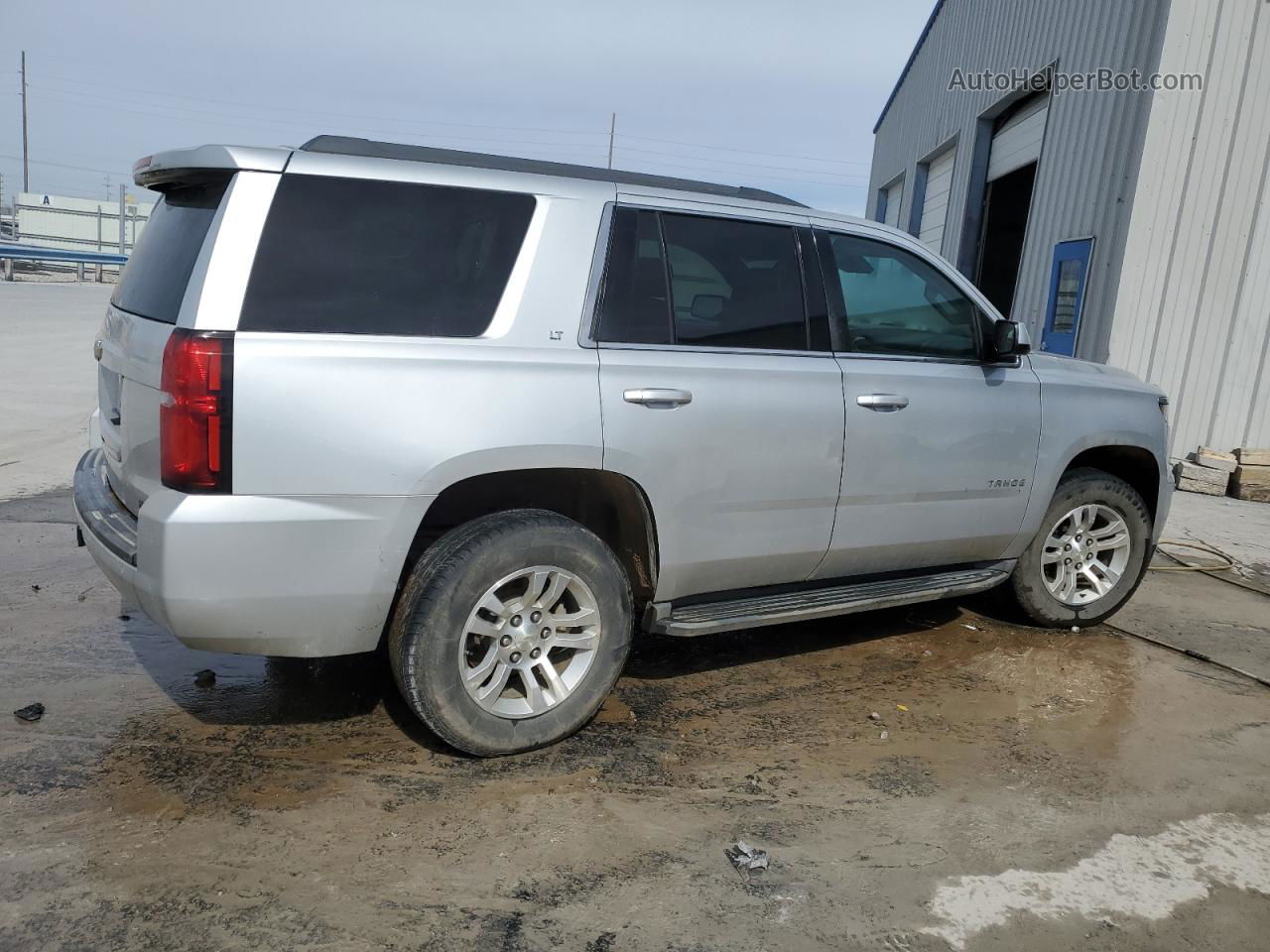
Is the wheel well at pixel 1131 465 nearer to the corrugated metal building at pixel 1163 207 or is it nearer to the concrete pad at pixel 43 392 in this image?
the corrugated metal building at pixel 1163 207

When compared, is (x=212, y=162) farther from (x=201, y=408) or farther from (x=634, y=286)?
(x=634, y=286)

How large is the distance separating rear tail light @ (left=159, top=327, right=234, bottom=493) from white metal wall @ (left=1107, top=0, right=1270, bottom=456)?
841 cm

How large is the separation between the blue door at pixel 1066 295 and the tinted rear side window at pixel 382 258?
7844 millimetres

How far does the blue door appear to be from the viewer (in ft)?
31.7

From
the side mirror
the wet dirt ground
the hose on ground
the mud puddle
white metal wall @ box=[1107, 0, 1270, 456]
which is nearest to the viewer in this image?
the wet dirt ground

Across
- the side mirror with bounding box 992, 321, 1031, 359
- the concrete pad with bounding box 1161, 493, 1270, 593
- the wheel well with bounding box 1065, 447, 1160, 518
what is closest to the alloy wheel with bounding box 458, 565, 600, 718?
the side mirror with bounding box 992, 321, 1031, 359

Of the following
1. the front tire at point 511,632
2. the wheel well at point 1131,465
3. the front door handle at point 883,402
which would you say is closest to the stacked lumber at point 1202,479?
the wheel well at point 1131,465

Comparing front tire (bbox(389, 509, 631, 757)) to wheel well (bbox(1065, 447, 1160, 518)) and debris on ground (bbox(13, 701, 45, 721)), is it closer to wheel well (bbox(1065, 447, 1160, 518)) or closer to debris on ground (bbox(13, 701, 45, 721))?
debris on ground (bbox(13, 701, 45, 721))

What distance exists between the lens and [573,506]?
3682mm

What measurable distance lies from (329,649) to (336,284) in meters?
1.15

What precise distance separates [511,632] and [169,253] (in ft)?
5.59

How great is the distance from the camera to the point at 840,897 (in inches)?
108

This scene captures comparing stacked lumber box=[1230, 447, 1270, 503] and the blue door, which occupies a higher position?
the blue door

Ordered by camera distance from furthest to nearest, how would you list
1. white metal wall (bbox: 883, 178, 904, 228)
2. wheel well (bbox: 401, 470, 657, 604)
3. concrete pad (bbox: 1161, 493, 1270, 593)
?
white metal wall (bbox: 883, 178, 904, 228) → concrete pad (bbox: 1161, 493, 1270, 593) → wheel well (bbox: 401, 470, 657, 604)
